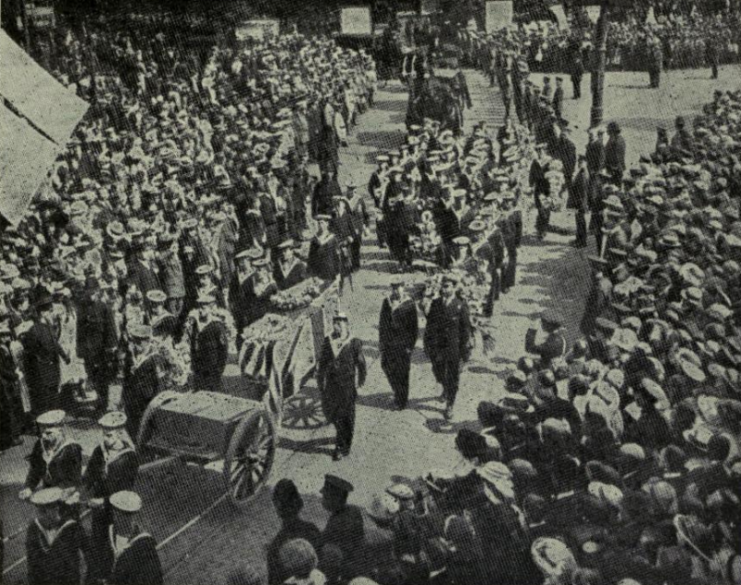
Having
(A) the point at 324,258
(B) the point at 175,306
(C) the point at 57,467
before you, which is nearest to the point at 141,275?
(B) the point at 175,306

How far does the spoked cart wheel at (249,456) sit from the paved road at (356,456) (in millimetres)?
186

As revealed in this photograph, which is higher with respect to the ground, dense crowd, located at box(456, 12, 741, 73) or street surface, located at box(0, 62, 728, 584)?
dense crowd, located at box(456, 12, 741, 73)

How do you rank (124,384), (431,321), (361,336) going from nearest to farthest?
1. (124,384)
2. (431,321)
3. (361,336)

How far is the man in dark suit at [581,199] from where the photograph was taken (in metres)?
13.3

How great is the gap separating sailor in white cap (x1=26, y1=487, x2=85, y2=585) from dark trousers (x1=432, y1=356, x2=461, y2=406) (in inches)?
168

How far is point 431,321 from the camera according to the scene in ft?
29.3

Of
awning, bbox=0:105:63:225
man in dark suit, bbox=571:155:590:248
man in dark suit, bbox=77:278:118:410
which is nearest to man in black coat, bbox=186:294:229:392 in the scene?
man in dark suit, bbox=77:278:118:410

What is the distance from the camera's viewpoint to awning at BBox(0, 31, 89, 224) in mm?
7133

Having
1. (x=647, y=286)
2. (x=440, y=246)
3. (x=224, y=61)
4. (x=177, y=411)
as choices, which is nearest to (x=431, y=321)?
(x=647, y=286)

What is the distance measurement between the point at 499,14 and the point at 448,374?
1929 centimetres

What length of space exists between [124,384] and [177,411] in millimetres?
850

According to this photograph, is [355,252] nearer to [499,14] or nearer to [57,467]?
[57,467]

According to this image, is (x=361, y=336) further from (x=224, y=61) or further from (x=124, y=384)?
(x=224, y=61)

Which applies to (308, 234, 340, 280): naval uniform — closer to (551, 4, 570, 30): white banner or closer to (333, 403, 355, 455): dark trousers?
(333, 403, 355, 455): dark trousers
